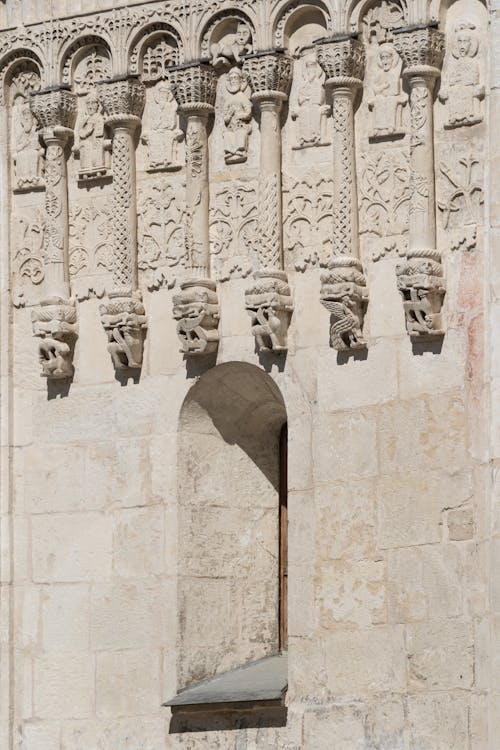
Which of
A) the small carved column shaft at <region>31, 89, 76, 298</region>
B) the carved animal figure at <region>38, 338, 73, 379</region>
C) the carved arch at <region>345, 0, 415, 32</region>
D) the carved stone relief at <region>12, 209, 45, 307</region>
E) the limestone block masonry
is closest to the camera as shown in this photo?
the limestone block masonry

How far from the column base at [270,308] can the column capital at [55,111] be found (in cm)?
176

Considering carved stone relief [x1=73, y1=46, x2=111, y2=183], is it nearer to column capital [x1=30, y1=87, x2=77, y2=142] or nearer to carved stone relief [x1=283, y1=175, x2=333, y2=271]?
column capital [x1=30, y1=87, x2=77, y2=142]

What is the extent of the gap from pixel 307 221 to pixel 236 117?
0.82m

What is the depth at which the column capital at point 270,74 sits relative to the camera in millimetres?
18359

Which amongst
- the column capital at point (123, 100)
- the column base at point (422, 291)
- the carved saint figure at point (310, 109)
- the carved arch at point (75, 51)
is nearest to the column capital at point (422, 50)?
the carved saint figure at point (310, 109)

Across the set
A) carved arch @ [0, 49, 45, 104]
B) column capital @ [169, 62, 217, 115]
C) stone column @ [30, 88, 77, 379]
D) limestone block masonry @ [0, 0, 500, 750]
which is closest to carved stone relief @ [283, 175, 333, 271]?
limestone block masonry @ [0, 0, 500, 750]

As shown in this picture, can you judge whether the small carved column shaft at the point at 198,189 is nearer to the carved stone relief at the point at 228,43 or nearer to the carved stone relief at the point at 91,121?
the carved stone relief at the point at 228,43

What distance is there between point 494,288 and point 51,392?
320 centimetres

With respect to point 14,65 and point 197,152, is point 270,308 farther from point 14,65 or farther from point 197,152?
point 14,65

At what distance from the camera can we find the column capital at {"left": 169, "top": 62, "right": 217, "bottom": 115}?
18625mm

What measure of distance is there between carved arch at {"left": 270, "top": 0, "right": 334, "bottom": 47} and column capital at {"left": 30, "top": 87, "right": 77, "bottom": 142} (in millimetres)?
1491

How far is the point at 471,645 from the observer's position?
57.0 feet

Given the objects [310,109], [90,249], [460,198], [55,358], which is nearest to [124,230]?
[90,249]

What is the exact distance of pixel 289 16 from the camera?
60.6 feet
